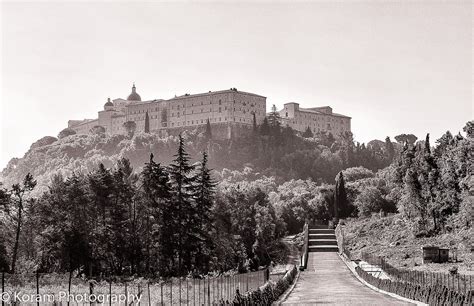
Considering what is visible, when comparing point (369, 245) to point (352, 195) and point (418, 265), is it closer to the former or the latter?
point (418, 265)

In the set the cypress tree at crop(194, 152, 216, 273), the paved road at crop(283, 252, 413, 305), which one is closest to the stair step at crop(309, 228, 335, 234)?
the paved road at crop(283, 252, 413, 305)

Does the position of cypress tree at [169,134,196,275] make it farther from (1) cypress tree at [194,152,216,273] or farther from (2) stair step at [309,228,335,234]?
(2) stair step at [309,228,335,234]

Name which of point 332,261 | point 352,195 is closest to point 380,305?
point 332,261

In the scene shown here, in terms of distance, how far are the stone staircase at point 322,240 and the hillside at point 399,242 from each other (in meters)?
1.79

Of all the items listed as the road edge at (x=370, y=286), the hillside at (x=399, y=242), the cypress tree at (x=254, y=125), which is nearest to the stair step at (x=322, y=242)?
the hillside at (x=399, y=242)

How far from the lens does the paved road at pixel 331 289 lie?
3441 centimetres

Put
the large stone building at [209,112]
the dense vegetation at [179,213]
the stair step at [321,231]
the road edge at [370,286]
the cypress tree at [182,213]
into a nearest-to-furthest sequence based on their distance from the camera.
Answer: the road edge at [370,286]
the dense vegetation at [179,213]
the cypress tree at [182,213]
the stair step at [321,231]
the large stone building at [209,112]

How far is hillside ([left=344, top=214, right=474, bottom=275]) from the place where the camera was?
52875mm

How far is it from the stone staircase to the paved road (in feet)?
34.8

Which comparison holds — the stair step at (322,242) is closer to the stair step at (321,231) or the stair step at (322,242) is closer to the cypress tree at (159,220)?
the stair step at (321,231)

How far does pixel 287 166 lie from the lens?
175m

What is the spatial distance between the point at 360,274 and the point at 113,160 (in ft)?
460

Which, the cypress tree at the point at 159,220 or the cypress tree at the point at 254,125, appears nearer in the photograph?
the cypress tree at the point at 159,220

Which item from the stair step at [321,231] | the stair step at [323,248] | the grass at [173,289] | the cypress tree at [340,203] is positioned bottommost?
the grass at [173,289]
